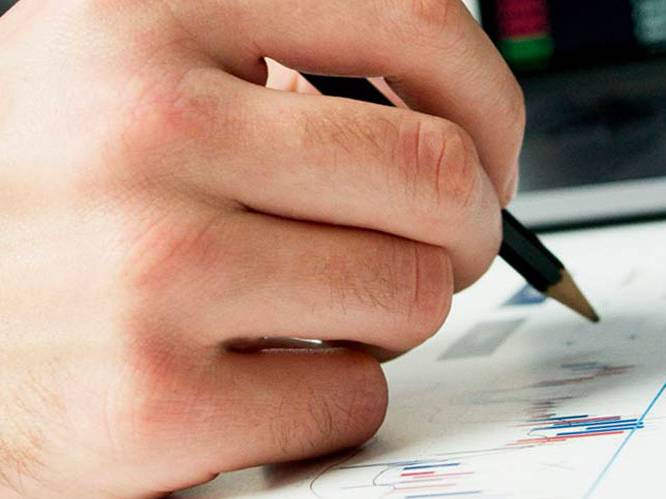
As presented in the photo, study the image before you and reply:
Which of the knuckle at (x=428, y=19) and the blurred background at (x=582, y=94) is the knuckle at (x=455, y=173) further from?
the blurred background at (x=582, y=94)

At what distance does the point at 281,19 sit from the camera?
1.31 feet

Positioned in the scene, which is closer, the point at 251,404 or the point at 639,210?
the point at 251,404

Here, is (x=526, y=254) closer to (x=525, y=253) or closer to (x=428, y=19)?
(x=525, y=253)

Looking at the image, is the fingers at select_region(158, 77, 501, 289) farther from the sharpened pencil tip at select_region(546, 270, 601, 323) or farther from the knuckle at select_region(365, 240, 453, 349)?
the sharpened pencil tip at select_region(546, 270, 601, 323)

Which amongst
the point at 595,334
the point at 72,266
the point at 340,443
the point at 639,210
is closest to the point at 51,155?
the point at 72,266

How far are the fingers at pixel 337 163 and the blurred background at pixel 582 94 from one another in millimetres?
390

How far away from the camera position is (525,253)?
1.65 ft

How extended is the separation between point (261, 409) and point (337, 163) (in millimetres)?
90

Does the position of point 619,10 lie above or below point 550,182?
above

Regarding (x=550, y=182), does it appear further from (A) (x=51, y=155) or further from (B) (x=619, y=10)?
(A) (x=51, y=155)

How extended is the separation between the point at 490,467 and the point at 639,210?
17.4 inches

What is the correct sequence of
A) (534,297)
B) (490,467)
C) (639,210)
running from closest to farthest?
(490,467) < (534,297) < (639,210)

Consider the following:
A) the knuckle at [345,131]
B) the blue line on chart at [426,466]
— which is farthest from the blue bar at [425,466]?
the knuckle at [345,131]

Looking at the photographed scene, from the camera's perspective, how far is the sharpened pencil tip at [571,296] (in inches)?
21.0
